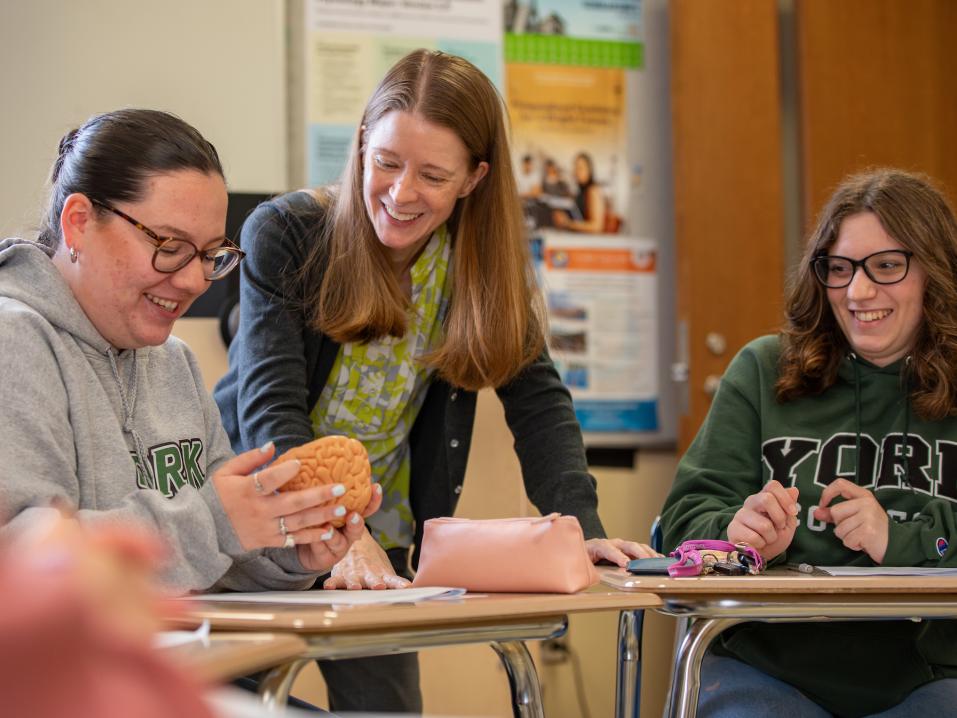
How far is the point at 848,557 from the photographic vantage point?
1939 mm

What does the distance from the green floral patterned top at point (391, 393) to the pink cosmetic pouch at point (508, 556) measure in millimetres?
537

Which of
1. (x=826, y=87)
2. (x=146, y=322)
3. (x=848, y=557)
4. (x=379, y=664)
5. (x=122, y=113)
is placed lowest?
(x=379, y=664)

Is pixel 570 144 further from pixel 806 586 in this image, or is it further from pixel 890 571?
pixel 806 586

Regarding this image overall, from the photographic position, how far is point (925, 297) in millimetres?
2074

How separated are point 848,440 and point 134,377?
128 centimetres

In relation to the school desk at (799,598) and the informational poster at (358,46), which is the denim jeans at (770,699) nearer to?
the school desk at (799,598)

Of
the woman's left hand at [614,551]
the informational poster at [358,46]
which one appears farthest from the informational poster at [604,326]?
the woman's left hand at [614,551]

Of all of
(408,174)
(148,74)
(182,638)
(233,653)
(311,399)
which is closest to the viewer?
(233,653)

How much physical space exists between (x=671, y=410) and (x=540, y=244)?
774mm

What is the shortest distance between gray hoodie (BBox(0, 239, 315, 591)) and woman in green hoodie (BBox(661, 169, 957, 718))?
0.75m

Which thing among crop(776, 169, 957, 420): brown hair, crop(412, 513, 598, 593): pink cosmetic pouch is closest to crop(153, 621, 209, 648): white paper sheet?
crop(412, 513, 598, 593): pink cosmetic pouch

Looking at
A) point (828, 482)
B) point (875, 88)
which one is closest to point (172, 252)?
point (828, 482)

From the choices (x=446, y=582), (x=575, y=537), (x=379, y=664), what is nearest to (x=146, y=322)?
(x=446, y=582)

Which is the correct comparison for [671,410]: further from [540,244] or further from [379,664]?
[379,664]
